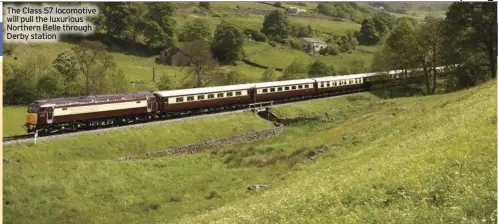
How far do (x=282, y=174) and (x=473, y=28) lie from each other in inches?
1303

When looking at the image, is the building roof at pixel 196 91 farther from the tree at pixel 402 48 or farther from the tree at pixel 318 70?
the tree at pixel 318 70

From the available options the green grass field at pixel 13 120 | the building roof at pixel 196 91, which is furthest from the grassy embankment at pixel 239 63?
the building roof at pixel 196 91

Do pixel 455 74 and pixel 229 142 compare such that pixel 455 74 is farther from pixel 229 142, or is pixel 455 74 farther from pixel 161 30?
pixel 161 30

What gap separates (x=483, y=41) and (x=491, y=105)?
33372 mm

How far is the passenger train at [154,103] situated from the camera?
3756 centimetres

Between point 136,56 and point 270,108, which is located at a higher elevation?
point 136,56

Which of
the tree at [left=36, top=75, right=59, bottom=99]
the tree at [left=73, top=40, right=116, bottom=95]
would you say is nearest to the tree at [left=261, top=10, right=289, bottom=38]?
the tree at [left=73, top=40, right=116, bottom=95]

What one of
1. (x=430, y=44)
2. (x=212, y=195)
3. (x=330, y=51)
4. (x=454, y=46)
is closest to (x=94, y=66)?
(x=212, y=195)

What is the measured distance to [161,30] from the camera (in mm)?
107188

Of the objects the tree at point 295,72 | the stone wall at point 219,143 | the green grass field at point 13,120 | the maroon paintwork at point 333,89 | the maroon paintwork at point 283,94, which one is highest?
the tree at point 295,72

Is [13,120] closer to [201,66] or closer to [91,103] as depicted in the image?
[91,103]

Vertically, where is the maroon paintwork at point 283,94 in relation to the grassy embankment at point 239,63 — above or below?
below

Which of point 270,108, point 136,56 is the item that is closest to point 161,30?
point 136,56

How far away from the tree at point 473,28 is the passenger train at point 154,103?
58.5 ft
